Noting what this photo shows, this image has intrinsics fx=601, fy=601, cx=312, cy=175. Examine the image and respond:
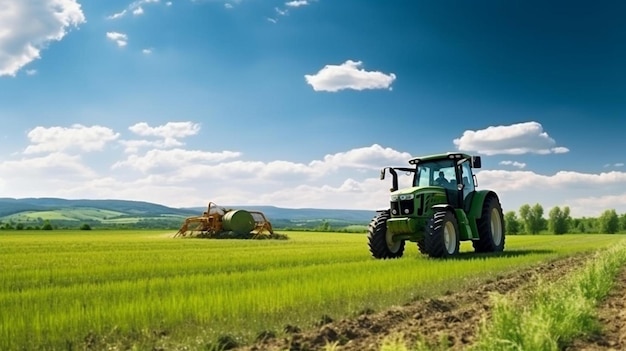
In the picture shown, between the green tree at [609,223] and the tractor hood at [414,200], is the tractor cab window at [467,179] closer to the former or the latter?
the tractor hood at [414,200]

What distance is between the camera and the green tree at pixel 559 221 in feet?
294

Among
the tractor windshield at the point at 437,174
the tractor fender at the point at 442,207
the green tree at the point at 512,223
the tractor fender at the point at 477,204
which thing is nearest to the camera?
the tractor fender at the point at 442,207

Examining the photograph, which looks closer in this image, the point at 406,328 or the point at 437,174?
the point at 406,328

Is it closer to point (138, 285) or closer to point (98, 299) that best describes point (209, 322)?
point (98, 299)

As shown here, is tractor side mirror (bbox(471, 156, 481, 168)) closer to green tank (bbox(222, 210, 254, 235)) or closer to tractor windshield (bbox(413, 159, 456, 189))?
tractor windshield (bbox(413, 159, 456, 189))

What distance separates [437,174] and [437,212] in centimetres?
196

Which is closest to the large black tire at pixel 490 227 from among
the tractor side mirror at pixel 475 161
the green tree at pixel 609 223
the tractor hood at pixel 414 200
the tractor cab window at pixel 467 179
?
the tractor cab window at pixel 467 179

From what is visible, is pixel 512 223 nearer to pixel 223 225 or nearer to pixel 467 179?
pixel 223 225

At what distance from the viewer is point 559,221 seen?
297ft

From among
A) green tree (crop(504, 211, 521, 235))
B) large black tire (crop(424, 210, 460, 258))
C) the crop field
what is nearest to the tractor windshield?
large black tire (crop(424, 210, 460, 258))

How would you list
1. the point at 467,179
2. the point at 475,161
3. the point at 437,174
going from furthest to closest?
1. the point at 467,179
2. the point at 437,174
3. the point at 475,161

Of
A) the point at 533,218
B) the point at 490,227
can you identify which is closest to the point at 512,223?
the point at 533,218

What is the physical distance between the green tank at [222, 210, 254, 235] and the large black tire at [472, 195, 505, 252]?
67.0ft

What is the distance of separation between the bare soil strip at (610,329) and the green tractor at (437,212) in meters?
7.37
